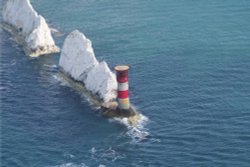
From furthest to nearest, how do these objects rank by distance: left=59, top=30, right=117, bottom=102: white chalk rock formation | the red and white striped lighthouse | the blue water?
left=59, top=30, right=117, bottom=102: white chalk rock formation, the red and white striped lighthouse, the blue water

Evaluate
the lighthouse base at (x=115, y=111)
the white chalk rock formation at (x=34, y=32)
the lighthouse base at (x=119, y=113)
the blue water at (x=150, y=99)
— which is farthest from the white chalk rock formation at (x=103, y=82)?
the white chalk rock formation at (x=34, y=32)

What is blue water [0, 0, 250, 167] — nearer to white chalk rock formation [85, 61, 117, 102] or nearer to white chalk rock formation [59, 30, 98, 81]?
white chalk rock formation [85, 61, 117, 102]

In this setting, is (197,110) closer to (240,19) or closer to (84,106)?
(84,106)

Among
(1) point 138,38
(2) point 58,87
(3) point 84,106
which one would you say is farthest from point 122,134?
(1) point 138,38

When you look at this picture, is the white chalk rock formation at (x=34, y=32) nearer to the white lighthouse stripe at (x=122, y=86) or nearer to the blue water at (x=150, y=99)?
the blue water at (x=150, y=99)

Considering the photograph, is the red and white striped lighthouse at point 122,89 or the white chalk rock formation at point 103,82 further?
the white chalk rock formation at point 103,82

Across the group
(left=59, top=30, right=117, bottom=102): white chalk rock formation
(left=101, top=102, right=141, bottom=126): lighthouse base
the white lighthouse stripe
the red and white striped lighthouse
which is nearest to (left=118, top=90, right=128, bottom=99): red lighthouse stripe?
the red and white striped lighthouse

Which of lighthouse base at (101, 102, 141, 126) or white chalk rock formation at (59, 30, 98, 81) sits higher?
white chalk rock formation at (59, 30, 98, 81)
